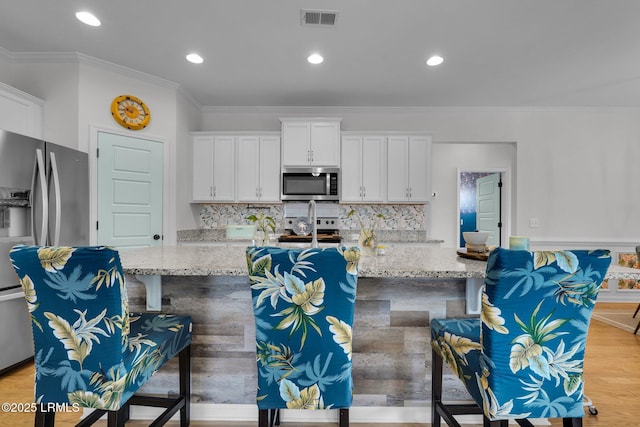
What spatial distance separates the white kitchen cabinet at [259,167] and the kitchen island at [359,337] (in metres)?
2.45

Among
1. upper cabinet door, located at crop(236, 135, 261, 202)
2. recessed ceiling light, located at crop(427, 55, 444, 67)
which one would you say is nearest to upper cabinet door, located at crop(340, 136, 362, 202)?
upper cabinet door, located at crop(236, 135, 261, 202)

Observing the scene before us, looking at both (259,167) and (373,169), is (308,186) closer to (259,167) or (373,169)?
(259,167)

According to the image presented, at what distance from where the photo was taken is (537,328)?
3.27ft

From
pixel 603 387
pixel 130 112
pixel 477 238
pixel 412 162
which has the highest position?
pixel 130 112

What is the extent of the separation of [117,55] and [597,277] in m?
3.77

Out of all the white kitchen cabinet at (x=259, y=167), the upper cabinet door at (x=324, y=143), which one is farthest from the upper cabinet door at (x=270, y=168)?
the upper cabinet door at (x=324, y=143)

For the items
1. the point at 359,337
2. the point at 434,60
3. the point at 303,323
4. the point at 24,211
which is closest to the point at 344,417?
the point at 303,323

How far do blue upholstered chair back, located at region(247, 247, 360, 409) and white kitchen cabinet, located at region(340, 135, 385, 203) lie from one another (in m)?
3.04

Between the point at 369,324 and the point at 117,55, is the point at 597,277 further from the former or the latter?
the point at 117,55

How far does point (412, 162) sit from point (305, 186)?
1407mm

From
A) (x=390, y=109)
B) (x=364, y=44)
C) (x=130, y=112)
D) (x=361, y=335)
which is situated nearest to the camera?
(x=361, y=335)

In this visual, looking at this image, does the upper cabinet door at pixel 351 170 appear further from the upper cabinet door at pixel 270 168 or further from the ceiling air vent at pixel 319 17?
the ceiling air vent at pixel 319 17

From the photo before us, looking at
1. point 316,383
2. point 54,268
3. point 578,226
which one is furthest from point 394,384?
point 578,226

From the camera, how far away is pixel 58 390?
3.58 ft
